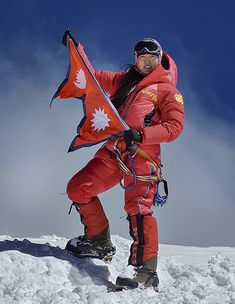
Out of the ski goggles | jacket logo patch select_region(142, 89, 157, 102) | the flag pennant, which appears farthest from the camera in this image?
the ski goggles

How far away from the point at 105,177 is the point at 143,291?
1.22 metres

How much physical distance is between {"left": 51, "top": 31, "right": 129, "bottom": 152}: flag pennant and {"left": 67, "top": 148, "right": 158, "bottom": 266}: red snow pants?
0.23 meters

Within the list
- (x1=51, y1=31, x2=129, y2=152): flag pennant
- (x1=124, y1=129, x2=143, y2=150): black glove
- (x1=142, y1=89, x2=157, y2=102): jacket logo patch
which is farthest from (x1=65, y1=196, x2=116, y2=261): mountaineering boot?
(x1=142, y1=89, x2=157, y2=102): jacket logo patch

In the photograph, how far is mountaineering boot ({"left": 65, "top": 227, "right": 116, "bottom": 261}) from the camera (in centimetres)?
501

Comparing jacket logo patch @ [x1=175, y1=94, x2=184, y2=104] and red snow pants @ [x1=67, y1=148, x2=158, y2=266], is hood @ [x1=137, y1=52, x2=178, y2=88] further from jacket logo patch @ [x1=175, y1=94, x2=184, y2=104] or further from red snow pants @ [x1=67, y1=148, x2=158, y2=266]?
red snow pants @ [x1=67, y1=148, x2=158, y2=266]

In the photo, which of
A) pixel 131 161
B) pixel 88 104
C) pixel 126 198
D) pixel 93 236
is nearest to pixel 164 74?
pixel 88 104

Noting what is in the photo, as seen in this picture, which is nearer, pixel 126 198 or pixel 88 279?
pixel 88 279

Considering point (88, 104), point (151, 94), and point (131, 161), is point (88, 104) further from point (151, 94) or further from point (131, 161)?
point (131, 161)

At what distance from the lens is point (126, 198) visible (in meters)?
4.81

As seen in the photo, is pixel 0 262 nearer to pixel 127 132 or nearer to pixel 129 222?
pixel 129 222

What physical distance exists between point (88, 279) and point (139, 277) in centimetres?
45

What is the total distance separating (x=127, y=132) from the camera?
4.62 m

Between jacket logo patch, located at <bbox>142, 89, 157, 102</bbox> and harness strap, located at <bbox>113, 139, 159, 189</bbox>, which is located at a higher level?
jacket logo patch, located at <bbox>142, 89, 157, 102</bbox>

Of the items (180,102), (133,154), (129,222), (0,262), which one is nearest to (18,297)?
(0,262)
